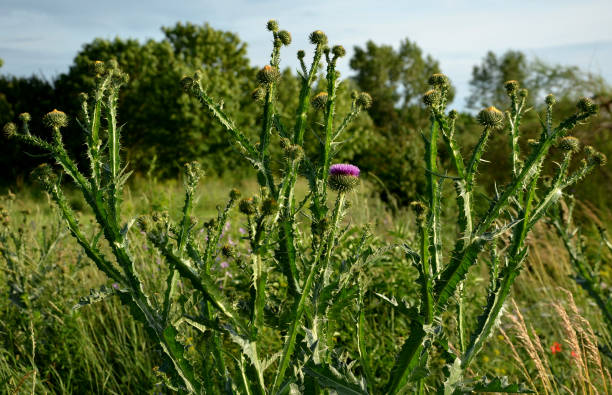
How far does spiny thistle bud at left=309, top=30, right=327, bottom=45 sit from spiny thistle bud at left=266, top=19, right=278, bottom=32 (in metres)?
0.16

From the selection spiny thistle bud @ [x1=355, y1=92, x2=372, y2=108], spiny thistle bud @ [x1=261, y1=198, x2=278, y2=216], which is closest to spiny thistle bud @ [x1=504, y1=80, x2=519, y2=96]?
spiny thistle bud @ [x1=355, y1=92, x2=372, y2=108]

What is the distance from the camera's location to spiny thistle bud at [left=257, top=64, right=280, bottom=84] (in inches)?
79.8

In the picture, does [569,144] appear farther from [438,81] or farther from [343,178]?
[343,178]

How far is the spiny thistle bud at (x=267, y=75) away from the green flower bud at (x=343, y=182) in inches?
18.6

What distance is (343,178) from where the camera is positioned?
1.97 meters

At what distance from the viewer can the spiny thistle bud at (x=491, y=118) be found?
1.93m

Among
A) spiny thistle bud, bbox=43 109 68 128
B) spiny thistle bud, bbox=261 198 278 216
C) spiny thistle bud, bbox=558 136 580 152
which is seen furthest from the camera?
spiny thistle bud, bbox=558 136 580 152

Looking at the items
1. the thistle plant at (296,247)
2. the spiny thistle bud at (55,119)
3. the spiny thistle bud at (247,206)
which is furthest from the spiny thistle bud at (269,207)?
the spiny thistle bud at (55,119)

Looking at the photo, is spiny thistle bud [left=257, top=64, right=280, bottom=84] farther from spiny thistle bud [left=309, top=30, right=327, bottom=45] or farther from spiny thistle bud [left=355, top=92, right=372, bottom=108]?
spiny thistle bud [left=355, top=92, right=372, bottom=108]

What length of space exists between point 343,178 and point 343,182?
18 mm

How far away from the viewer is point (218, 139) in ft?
64.8

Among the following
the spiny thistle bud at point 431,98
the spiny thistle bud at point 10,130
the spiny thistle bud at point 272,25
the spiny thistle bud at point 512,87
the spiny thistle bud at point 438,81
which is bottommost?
the spiny thistle bud at point 10,130

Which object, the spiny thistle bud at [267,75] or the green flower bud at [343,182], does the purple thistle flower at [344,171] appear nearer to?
the green flower bud at [343,182]

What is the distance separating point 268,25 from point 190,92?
452 mm
